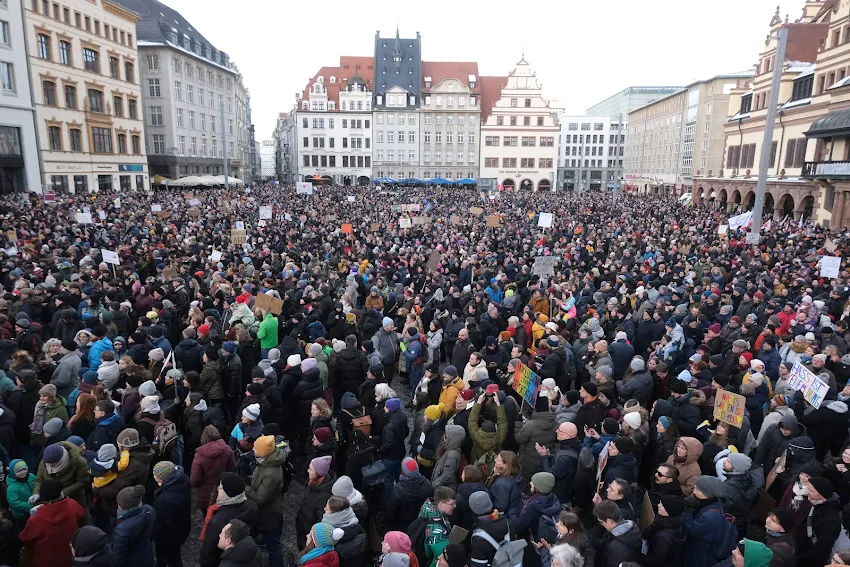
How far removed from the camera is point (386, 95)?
70438 mm

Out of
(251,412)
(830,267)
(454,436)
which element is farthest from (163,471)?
(830,267)

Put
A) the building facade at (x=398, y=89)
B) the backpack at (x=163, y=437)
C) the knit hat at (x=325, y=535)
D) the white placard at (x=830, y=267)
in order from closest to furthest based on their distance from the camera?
the knit hat at (x=325, y=535)
the backpack at (x=163, y=437)
the white placard at (x=830, y=267)
the building facade at (x=398, y=89)

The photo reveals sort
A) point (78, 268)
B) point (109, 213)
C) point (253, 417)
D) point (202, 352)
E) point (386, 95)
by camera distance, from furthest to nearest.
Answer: point (386, 95) < point (109, 213) < point (78, 268) < point (202, 352) < point (253, 417)

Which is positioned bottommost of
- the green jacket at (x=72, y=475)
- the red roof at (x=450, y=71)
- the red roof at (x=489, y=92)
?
the green jacket at (x=72, y=475)

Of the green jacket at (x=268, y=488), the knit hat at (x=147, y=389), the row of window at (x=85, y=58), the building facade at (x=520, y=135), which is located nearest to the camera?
the green jacket at (x=268, y=488)

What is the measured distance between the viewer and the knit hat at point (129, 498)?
4.32 metres

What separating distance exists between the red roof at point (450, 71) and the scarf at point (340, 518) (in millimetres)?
72267

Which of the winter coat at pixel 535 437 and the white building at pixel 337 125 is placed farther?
the white building at pixel 337 125

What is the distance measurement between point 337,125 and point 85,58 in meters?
32.9

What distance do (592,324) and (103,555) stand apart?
769 centimetres

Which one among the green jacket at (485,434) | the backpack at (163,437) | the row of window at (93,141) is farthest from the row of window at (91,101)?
the green jacket at (485,434)

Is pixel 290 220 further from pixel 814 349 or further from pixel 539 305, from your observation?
pixel 814 349

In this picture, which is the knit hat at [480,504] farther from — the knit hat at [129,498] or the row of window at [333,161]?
the row of window at [333,161]

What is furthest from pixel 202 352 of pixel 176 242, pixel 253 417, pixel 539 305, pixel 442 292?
pixel 176 242
